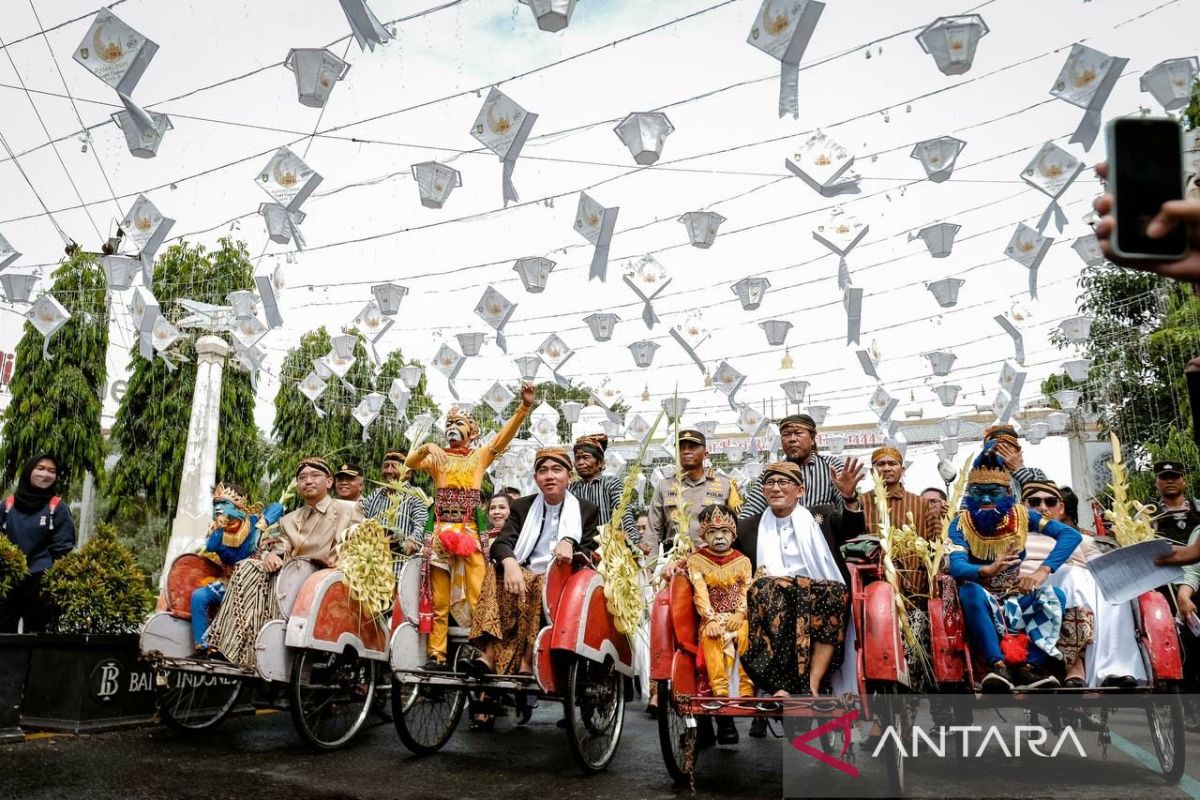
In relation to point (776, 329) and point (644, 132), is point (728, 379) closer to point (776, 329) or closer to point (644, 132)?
point (776, 329)

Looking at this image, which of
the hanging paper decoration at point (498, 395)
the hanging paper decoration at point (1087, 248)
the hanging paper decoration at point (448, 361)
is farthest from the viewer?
the hanging paper decoration at point (498, 395)

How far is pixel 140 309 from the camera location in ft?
36.3

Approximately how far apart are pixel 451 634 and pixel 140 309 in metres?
7.12

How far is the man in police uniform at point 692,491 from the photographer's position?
24.1 ft

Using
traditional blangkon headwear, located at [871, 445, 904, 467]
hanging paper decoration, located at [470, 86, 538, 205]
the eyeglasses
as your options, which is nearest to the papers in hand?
the eyeglasses

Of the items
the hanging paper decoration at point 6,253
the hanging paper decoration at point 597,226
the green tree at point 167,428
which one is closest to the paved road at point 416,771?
the hanging paper decoration at point 597,226

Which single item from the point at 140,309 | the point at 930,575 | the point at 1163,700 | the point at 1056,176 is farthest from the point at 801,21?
the point at 140,309

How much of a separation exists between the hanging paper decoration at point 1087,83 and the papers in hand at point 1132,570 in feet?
17.9

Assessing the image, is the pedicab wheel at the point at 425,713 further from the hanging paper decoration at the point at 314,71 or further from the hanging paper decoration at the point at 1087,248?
the hanging paper decoration at the point at 1087,248

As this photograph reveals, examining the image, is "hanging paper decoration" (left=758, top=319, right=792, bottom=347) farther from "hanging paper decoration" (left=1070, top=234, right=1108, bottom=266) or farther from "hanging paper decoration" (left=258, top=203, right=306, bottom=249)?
"hanging paper decoration" (left=258, top=203, right=306, bottom=249)

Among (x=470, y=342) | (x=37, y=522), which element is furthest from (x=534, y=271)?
(x=37, y=522)

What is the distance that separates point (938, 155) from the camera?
7.43 metres

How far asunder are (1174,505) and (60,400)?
56.9 feet

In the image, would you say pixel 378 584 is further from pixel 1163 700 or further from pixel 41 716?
pixel 1163 700
